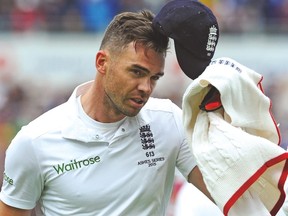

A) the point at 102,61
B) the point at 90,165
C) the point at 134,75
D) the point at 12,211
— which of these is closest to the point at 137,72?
the point at 134,75

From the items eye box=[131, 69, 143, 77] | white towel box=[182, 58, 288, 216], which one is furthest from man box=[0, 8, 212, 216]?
white towel box=[182, 58, 288, 216]

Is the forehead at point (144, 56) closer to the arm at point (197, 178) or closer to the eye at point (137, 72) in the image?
the eye at point (137, 72)

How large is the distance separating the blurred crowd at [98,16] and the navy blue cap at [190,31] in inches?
523

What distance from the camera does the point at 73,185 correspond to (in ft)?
16.0

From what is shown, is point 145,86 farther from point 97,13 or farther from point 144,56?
point 97,13

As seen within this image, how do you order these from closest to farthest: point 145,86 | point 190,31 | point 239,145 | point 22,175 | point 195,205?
point 239,145, point 190,31, point 145,86, point 22,175, point 195,205

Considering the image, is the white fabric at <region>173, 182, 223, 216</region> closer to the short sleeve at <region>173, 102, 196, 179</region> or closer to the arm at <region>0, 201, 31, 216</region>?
the short sleeve at <region>173, 102, 196, 179</region>

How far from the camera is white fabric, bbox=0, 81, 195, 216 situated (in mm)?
4887

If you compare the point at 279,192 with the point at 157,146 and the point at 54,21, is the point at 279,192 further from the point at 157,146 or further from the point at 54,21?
the point at 54,21

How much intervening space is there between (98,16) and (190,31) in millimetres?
13516

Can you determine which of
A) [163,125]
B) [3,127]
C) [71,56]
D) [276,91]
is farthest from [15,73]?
[163,125]

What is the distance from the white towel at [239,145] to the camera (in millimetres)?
4293

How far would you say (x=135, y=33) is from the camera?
4.76 meters

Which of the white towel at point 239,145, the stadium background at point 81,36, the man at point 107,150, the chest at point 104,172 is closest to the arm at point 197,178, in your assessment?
the man at point 107,150
